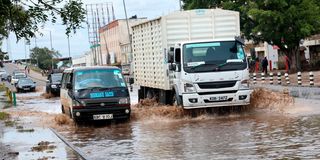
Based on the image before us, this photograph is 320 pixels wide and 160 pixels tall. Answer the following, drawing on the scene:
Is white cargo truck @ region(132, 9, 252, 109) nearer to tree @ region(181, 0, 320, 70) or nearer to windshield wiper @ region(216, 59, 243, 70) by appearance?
windshield wiper @ region(216, 59, 243, 70)

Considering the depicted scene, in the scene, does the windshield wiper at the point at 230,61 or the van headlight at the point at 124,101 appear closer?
the windshield wiper at the point at 230,61

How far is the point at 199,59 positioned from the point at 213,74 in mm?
680

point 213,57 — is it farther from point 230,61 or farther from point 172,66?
point 172,66

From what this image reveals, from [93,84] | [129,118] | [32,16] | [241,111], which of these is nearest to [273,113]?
[241,111]

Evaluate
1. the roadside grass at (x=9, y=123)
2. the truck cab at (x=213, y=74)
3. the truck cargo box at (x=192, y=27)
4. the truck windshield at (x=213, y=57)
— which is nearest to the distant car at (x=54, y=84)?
the roadside grass at (x=9, y=123)

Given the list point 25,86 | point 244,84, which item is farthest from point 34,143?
point 25,86

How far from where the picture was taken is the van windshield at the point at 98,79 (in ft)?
62.4

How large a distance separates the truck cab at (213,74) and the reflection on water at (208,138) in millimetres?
663

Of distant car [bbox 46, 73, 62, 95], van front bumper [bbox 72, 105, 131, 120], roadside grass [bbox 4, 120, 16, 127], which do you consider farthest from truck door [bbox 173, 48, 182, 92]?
distant car [bbox 46, 73, 62, 95]

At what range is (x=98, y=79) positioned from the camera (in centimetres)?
1930

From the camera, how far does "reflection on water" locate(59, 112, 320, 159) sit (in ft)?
37.2

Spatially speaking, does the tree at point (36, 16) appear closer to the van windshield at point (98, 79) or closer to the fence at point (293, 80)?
the van windshield at point (98, 79)

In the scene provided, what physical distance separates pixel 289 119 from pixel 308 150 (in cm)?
603

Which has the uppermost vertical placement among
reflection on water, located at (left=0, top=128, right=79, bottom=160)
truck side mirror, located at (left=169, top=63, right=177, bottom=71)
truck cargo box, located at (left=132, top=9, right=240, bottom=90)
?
truck cargo box, located at (left=132, top=9, right=240, bottom=90)
